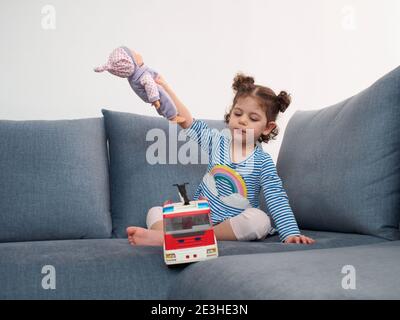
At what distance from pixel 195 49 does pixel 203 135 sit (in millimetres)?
612

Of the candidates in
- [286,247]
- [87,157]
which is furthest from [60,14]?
[286,247]

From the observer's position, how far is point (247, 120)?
5.60ft

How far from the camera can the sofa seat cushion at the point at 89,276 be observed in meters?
1.12

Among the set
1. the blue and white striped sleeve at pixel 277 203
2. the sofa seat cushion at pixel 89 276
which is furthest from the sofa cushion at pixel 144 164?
the sofa seat cushion at pixel 89 276

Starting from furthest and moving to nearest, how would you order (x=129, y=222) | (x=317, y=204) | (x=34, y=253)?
(x=129, y=222) < (x=317, y=204) < (x=34, y=253)

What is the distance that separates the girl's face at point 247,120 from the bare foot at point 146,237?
51cm

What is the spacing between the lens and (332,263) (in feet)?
3.09

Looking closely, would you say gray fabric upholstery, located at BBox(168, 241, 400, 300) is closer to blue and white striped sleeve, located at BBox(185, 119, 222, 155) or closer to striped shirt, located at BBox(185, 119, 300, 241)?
striped shirt, located at BBox(185, 119, 300, 241)

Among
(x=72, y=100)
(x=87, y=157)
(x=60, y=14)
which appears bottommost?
(x=87, y=157)

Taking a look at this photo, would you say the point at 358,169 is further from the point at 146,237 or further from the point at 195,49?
the point at 195,49

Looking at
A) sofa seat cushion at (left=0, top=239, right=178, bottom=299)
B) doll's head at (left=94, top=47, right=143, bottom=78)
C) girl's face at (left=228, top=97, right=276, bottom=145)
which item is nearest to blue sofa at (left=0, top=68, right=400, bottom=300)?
sofa seat cushion at (left=0, top=239, right=178, bottom=299)

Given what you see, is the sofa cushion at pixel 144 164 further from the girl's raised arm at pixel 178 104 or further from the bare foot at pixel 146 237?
the bare foot at pixel 146 237
